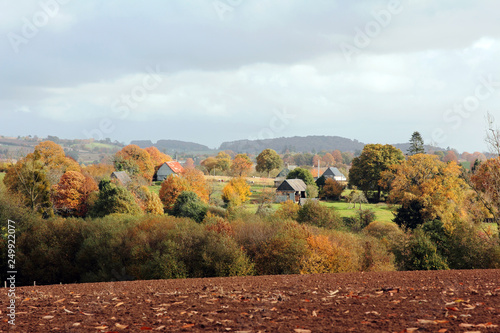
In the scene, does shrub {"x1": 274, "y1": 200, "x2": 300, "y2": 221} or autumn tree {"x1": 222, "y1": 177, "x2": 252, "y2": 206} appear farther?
autumn tree {"x1": 222, "y1": 177, "x2": 252, "y2": 206}

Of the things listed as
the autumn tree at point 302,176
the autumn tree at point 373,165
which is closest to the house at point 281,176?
the autumn tree at point 302,176

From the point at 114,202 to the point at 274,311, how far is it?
36.3 meters

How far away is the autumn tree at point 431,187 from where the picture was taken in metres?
44.7

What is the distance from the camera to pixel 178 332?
22.9 ft

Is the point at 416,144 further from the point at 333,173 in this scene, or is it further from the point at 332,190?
the point at 333,173

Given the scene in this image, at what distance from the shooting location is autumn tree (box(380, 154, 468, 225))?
44719 millimetres

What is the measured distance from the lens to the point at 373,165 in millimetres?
62719

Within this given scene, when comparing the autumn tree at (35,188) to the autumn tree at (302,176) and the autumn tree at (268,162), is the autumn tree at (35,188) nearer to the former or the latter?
the autumn tree at (302,176)

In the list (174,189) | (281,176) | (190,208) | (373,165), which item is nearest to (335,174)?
(281,176)

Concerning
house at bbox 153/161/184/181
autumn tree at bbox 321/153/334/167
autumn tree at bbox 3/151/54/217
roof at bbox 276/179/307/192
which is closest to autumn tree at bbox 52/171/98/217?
autumn tree at bbox 3/151/54/217

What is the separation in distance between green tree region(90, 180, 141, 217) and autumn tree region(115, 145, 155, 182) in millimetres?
34953

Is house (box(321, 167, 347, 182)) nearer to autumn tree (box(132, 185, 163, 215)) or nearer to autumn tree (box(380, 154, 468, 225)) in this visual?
autumn tree (box(380, 154, 468, 225))

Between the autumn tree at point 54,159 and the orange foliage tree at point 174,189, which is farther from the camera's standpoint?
the autumn tree at point 54,159

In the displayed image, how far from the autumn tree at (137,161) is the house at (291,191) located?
28.0 metres
